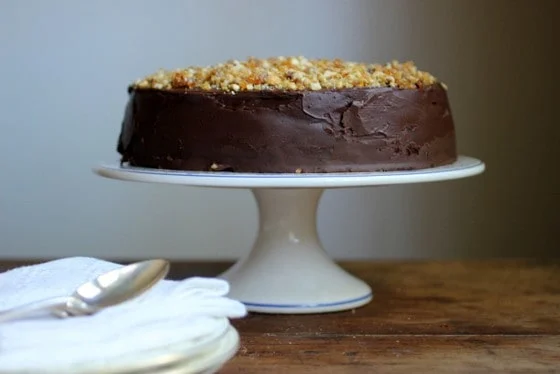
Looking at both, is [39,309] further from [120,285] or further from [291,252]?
[291,252]

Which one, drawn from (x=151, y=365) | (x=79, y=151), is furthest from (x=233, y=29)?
(x=151, y=365)

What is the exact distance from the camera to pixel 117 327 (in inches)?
25.5

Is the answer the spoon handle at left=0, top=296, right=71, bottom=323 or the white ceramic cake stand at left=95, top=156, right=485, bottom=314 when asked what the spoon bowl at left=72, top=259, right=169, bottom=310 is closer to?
the spoon handle at left=0, top=296, right=71, bottom=323

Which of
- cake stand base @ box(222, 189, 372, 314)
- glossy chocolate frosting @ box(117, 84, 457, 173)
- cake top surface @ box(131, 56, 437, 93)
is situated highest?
cake top surface @ box(131, 56, 437, 93)

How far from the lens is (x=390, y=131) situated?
1029 mm

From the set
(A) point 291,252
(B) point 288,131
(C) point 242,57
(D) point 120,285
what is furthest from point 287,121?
(C) point 242,57

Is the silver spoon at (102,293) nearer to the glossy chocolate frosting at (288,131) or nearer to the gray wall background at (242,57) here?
the glossy chocolate frosting at (288,131)

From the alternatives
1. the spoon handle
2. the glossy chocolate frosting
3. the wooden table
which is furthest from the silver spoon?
the glossy chocolate frosting

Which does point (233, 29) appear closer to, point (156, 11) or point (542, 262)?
point (156, 11)

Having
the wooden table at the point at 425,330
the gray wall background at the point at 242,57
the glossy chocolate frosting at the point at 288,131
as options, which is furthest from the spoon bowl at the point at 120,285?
the gray wall background at the point at 242,57

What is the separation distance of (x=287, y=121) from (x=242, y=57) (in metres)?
0.77

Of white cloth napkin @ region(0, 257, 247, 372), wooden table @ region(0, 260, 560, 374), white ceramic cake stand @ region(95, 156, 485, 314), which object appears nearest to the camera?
white cloth napkin @ region(0, 257, 247, 372)

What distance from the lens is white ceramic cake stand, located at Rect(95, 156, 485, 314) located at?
3.24 ft

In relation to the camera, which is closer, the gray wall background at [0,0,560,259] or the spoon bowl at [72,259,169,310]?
the spoon bowl at [72,259,169,310]
